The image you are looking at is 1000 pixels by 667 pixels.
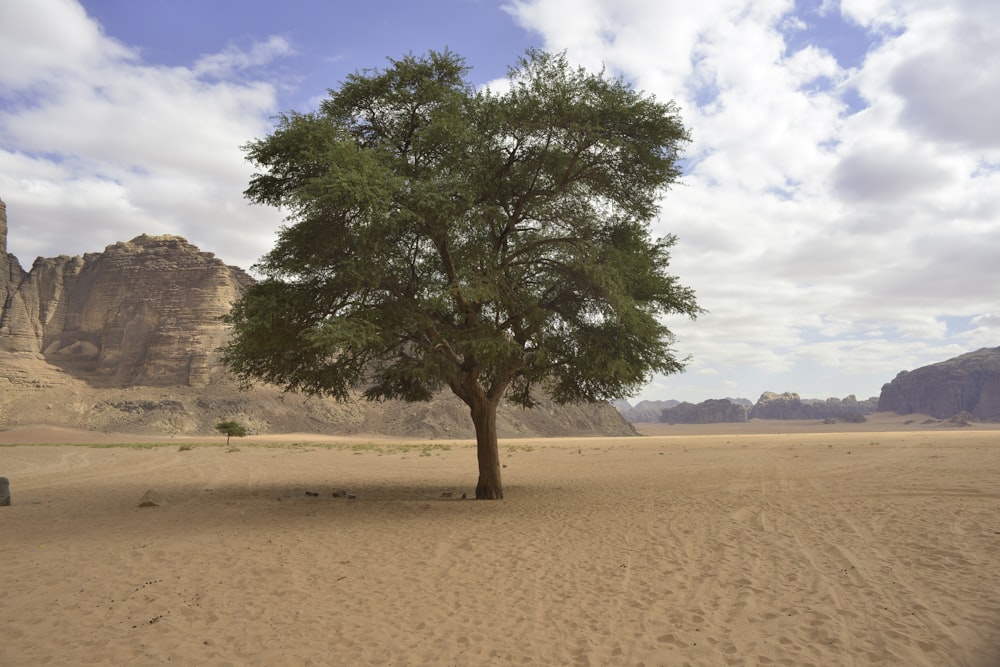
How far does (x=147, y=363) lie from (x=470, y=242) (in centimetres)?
8817

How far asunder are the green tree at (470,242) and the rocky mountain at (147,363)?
66.0 meters

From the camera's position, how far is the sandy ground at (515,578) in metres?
6.58

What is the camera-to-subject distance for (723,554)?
34.2 ft

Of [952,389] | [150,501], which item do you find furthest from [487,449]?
[952,389]

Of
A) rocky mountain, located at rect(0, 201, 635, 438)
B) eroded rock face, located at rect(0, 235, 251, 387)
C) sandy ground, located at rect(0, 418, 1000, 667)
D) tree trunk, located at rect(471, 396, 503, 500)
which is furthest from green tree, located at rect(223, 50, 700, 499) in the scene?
eroded rock face, located at rect(0, 235, 251, 387)

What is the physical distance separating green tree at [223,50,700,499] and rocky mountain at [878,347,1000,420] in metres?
181

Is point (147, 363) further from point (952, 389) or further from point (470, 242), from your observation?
point (952, 389)

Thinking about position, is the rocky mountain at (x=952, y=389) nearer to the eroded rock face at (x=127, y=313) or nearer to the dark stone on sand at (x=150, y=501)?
the eroded rock face at (x=127, y=313)

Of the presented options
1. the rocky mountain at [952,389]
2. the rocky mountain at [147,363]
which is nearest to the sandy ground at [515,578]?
the rocky mountain at [147,363]

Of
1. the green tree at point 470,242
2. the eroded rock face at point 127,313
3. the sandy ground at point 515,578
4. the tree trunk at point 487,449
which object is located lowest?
the sandy ground at point 515,578

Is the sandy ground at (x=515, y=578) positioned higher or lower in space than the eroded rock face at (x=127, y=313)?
lower

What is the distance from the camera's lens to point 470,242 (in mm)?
16438

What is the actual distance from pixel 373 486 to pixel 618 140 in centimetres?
1469

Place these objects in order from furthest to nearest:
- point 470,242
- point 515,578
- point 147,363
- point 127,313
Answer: point 127,313, point 147,363, point 470,242, point 515,578
